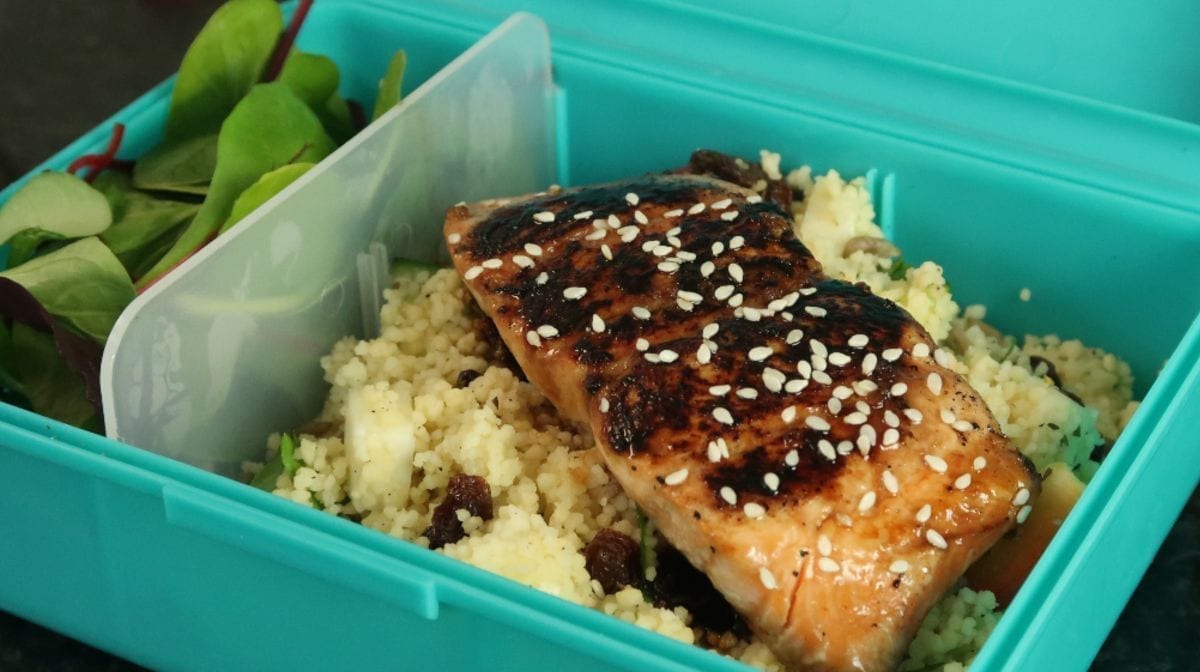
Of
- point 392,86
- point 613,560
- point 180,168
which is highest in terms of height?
point 392,86

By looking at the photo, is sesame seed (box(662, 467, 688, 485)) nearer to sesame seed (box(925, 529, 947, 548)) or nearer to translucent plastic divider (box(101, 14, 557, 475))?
sesame seed (box(925, 529, 947, 548))

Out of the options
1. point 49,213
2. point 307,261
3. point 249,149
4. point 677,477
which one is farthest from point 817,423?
point 49,213

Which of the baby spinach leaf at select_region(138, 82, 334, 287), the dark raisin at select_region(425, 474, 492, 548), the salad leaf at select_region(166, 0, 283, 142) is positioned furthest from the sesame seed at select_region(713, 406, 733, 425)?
the salad leaf at select_region(166, 0, 283, 142)

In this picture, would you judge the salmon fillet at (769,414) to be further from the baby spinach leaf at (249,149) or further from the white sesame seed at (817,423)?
the baby spinach leaf at (249,149)

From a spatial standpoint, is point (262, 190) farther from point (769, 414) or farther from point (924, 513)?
point (924, 513)

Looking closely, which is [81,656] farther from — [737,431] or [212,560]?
[737,431]

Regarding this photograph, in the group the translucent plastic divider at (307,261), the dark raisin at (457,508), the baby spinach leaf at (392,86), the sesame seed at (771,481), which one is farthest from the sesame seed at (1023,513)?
the baby spinach leaf at (392,86)
